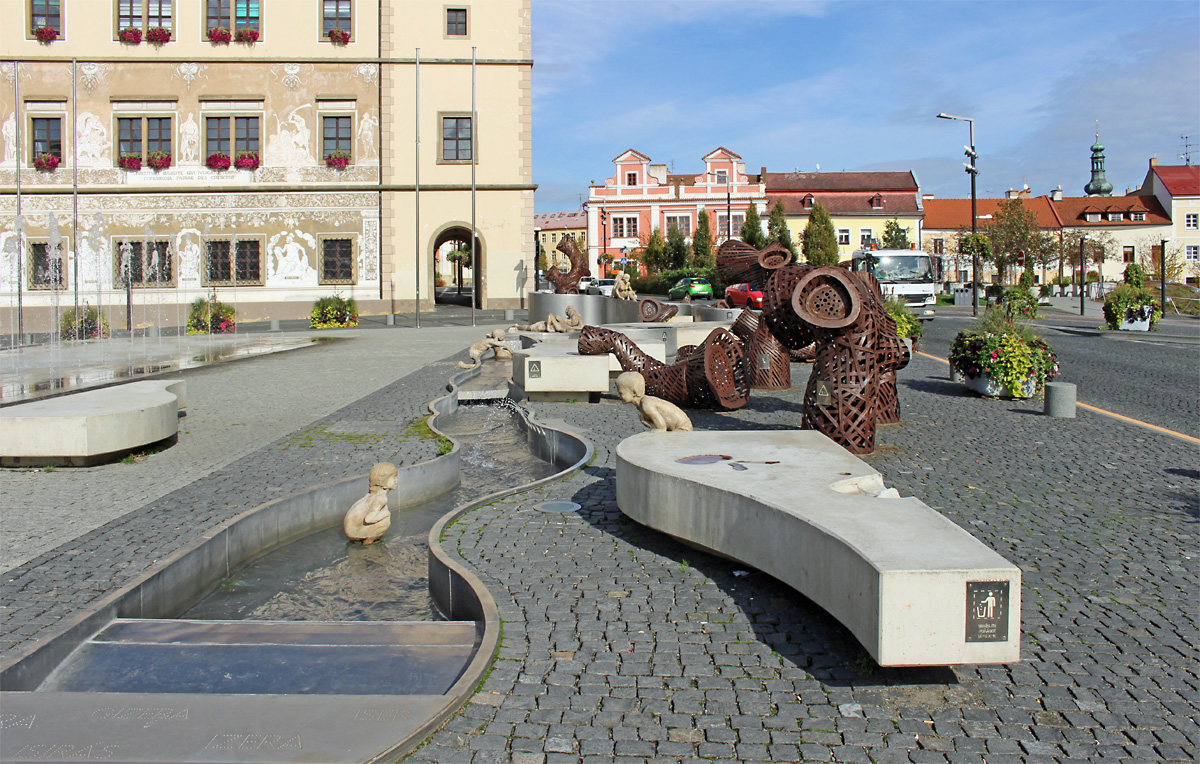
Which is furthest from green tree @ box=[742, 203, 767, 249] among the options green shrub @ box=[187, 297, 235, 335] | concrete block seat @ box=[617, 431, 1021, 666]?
concrete block seat @ box=[617, 431, 1021, 666]

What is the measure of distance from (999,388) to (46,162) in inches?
1480

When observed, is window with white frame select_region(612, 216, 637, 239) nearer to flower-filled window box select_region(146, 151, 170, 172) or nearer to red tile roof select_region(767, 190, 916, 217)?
red tile roof select_region(767, 190, 916, 217)

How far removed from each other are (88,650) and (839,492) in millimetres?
4105

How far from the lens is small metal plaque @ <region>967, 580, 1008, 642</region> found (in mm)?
3928

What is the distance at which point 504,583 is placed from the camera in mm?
5512

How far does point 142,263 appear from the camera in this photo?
37781 millimetres

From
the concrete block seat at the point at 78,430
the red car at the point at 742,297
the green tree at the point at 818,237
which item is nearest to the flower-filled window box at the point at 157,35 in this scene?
the red car at the point at 742,297

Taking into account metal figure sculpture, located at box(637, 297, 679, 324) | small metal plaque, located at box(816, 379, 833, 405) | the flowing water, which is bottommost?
the flowing water

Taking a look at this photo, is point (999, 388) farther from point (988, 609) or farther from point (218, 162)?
point (218, 162)

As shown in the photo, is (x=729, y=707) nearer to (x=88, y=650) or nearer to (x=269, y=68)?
(x=88, y=650)

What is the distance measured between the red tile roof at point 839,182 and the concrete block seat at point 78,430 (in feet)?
272

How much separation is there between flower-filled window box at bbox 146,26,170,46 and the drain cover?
37.3 metres

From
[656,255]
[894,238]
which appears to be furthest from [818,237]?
[656,255]

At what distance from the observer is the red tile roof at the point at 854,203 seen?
86.1m
